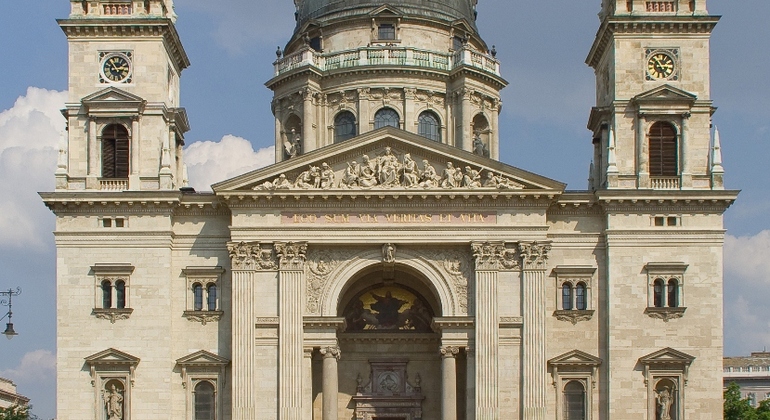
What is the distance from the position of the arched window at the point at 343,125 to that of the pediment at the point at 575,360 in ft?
54.6

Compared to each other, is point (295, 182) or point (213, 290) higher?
point (295, 182)

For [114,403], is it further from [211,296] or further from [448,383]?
[448,383]

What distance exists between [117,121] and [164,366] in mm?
9367

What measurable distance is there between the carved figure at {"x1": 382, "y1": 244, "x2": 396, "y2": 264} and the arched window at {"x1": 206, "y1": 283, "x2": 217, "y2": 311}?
6403 mm

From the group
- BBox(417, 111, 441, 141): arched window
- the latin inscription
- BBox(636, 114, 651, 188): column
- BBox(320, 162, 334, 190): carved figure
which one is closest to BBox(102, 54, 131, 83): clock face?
the latin inscription

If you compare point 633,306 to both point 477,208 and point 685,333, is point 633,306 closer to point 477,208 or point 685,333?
point 685,333

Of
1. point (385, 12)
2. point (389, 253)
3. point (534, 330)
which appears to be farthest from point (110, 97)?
point (534, 330)

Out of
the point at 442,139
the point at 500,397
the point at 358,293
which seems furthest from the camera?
the point at 442,139

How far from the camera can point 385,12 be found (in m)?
59.4

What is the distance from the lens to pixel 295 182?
47.2 m

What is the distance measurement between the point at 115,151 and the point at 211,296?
6611 millimetres

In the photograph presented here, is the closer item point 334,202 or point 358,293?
point 334,202

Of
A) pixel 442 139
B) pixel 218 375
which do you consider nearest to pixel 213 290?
pixel 218 375

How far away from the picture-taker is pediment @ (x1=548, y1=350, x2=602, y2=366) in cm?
4681
